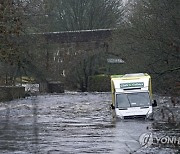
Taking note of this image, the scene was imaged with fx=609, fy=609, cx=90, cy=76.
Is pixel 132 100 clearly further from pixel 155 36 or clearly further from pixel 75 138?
pixel 75 138

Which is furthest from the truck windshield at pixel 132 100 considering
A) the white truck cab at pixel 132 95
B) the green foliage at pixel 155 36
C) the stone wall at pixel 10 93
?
the stone wall at pixel 10 93

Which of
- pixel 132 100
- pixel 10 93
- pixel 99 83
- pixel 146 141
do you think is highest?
pixel 99 83

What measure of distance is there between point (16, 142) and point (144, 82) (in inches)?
510

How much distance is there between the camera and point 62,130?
27453mm

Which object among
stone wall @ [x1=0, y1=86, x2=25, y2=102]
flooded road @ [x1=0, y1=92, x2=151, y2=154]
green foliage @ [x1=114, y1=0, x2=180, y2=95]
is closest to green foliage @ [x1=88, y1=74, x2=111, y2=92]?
stone wall @ [x1=0, y1=86, x2=25, y2=102]

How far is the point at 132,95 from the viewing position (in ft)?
109

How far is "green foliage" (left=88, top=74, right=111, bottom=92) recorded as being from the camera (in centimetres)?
7244

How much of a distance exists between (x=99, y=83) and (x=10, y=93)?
57.1 ft

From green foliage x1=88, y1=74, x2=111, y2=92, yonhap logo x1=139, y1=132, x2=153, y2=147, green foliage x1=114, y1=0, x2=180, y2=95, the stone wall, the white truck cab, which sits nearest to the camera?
yonhap logo x1=139, y1=132, x2=153, y2=147

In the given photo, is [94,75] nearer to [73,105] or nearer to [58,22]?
[58,22]

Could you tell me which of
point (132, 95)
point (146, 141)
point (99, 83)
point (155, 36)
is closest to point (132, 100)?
point (132, 95)

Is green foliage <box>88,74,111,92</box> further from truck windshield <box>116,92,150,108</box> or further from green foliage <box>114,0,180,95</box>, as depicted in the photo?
truck windshield <box>116,92,150,108</box>

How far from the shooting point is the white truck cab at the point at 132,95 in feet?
107

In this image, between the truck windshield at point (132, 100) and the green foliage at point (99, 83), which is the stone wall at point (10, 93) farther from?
the truck windshield at point (132, 100)
